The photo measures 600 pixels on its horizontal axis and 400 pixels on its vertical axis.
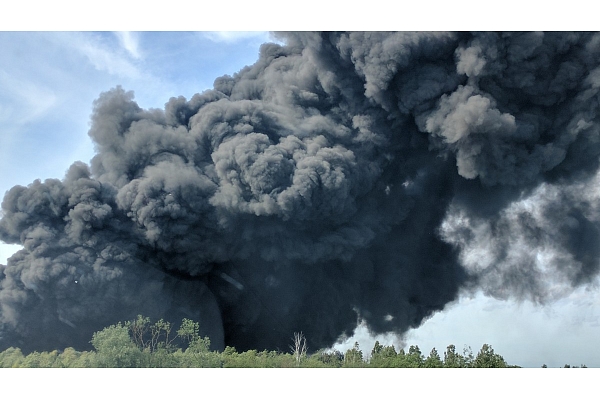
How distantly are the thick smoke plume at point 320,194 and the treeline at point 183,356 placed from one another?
1.39 metres

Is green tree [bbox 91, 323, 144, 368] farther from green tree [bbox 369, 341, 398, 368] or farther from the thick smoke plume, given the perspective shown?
green tree [bbox 369, 341, 398, 368]

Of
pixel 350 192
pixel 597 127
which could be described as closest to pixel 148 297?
pixel 350 192

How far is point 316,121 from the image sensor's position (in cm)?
3372

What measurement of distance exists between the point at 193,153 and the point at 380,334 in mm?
17015

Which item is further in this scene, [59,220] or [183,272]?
[183,272]

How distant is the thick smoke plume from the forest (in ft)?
4.51

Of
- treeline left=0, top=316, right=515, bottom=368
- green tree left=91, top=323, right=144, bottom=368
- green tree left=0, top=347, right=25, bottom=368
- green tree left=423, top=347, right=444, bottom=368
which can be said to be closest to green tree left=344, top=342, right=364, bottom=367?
treeline left=0, top=316, right=515, bottom=368

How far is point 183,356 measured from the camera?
98.0ft

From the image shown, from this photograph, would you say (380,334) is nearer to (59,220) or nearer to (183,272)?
(183,272)

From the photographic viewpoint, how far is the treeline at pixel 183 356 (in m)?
27.4

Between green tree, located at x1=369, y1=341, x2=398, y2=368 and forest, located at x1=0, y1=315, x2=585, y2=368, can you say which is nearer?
forest, located at x1=0, y1=315, x2=585, y2=368

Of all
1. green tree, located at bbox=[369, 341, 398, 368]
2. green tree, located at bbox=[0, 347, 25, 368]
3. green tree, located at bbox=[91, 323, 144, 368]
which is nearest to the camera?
green tree, located at bbox=[91, 323, 144, 368]

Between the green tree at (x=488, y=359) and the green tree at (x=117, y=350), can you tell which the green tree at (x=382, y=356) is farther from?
the green tree at (x=117, y=350)

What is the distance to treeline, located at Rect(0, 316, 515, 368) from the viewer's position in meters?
27.4
